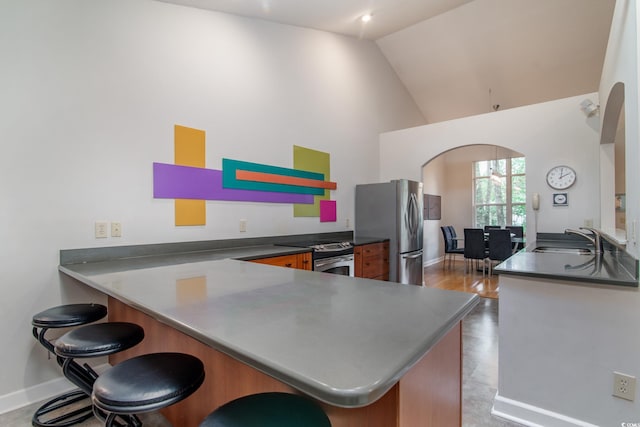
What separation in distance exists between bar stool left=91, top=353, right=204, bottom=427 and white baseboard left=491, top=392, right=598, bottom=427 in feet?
5.83

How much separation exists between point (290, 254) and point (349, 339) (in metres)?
2.04

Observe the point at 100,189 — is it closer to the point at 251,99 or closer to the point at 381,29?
the point at 251,99

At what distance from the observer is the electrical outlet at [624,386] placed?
4.88 feet

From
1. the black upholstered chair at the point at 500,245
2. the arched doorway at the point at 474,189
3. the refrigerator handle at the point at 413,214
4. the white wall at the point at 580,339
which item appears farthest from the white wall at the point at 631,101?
the arched doorway at the point at 474,189

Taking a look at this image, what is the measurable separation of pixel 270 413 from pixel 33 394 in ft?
7.03

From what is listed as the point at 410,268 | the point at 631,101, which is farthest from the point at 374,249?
the point at 631,101

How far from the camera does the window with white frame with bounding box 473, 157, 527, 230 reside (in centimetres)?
712

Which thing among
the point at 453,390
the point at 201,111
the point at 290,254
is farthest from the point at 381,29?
the point at 453,390

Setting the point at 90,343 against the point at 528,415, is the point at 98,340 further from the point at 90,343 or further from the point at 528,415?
the point at 528,415

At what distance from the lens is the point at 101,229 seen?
218 cm

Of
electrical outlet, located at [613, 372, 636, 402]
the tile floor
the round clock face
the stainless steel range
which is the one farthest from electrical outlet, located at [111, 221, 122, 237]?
the round clock face

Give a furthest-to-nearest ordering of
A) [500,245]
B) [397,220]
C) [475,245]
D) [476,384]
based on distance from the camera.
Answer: [475,245], [500,245], [397,220], [476,384]

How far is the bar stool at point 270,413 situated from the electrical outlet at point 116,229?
1898 millimetres

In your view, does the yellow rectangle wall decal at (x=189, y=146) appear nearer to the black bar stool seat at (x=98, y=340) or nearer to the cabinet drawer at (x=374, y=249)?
the black bar stool seat at (x=98, y=340)
